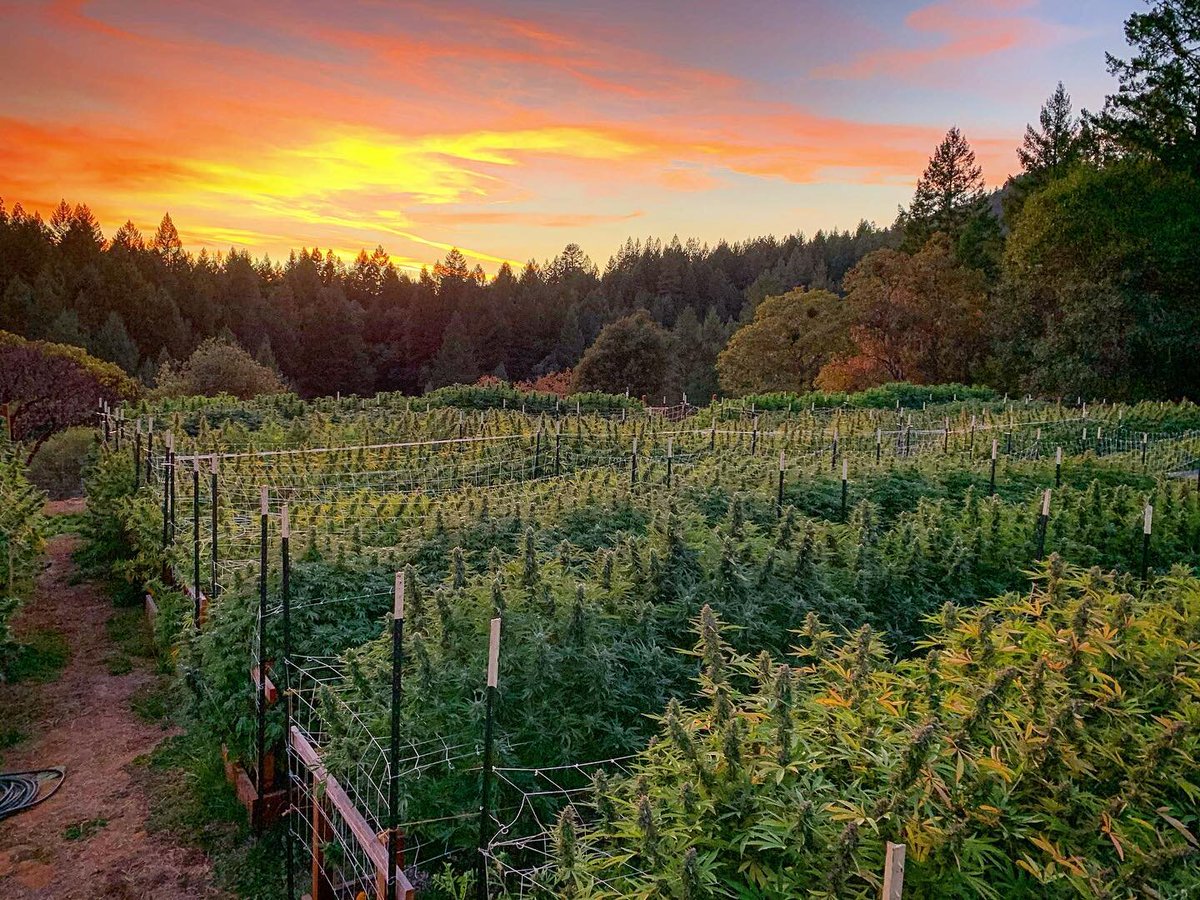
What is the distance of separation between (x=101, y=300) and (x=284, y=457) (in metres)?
48.3

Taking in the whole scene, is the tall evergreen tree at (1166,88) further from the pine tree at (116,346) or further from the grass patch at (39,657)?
the pine tree at (116,346)

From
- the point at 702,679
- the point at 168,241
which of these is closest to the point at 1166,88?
the point at 702,679

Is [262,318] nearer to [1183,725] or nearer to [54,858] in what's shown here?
[54,858]

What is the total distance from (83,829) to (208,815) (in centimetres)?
88

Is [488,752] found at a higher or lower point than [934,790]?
lower

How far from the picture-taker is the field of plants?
8.27ft

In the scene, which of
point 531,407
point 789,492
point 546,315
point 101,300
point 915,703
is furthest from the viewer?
point 546,315

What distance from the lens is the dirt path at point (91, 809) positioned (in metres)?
5.31

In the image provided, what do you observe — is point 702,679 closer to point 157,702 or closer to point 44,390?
point 157,702

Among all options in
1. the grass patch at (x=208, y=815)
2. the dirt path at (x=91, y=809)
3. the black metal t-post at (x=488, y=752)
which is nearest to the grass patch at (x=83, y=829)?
the dirt path at (x=91, y=809)

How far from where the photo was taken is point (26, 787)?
21.0ft

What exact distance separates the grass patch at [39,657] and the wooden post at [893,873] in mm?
9379

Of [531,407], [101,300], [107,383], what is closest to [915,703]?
[531,407]

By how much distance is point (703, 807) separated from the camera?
260cm
